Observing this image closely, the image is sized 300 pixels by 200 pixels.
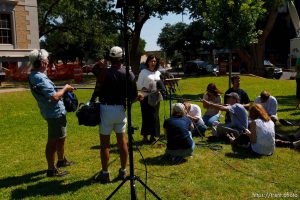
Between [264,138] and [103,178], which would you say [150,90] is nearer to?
[264,138]

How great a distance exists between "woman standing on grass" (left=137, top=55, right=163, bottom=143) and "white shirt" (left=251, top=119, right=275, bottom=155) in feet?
6.54

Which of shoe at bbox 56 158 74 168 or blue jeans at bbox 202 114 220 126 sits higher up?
blue jeans at bbox 202 114 220 126

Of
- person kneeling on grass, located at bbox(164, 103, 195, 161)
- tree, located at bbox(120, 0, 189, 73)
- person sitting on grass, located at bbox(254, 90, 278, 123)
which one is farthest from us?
tree, located at bbox(120, 0, 189, 73)

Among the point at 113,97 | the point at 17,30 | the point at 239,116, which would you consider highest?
the point at 17,30

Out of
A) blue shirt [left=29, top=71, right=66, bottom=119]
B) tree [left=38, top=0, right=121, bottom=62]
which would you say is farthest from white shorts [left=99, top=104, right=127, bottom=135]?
tree [left=38, top=0, right=121, bottom=62]

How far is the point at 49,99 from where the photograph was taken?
5.75m

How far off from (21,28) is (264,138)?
22540 millimetres

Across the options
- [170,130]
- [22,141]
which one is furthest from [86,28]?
[170,130]

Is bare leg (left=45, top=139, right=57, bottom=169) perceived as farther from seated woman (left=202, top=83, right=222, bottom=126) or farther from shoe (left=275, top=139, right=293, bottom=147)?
shoe (left=275, top=139, right=293, bottom=147)

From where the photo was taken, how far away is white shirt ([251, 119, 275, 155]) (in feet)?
22.9

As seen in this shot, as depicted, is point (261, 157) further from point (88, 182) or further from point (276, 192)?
point (88, 182)

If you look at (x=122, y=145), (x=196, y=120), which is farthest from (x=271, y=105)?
(x=122, y=145)

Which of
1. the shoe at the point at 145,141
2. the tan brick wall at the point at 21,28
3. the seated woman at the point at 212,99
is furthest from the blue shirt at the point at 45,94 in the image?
the tan brick wall at the point at 21,28

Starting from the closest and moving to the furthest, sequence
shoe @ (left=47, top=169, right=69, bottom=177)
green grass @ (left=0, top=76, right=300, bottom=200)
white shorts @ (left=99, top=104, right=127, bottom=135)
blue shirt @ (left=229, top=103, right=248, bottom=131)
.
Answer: green grass @ (left=0, top=76, right=300, bottom=200) → white shorts @ (left=99, top=104, right=127, bottom=135) → shoe @ (left=47, top=169, right=69, bottom=177) → blue shirt @ (left=229, top=103, right=248, bottom=131)
